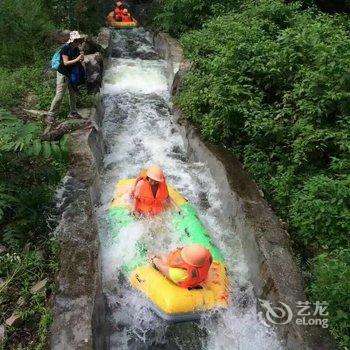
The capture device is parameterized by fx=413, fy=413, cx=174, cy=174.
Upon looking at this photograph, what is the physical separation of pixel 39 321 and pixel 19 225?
4.98ft

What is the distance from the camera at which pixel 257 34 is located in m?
9.12

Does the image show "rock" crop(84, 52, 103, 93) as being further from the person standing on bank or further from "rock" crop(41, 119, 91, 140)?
"rock" crop(41, 119, 91, 140)

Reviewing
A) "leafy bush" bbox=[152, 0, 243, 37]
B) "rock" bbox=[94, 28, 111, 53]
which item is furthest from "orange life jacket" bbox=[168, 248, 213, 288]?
"leafy bush" bbox=[152, 0, 243, 37]

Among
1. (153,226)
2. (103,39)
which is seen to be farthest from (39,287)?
(103,39)

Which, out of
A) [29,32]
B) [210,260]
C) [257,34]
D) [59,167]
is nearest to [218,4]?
[257,34]

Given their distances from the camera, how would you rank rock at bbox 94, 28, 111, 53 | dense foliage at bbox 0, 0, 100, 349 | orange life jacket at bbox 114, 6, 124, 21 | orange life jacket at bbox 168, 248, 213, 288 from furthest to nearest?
orange life jacket at bbox 114, 6, 124, 21, rock at bbox 94, 28, 111, 53, orange life jacket at bbox 168, 248, 213, 288, dense foliage at bbox 0, 0, 100, 349

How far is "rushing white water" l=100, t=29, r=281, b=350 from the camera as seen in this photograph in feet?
17.5

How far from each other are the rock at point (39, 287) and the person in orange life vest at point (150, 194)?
6.95 ft

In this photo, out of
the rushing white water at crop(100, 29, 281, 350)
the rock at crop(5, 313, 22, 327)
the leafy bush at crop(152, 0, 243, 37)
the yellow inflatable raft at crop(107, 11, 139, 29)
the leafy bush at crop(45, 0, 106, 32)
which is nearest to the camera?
the rock at crop(5, 313, 22, 327)

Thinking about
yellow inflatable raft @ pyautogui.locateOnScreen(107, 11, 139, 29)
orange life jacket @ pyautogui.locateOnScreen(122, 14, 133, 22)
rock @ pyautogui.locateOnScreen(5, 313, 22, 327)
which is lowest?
yellow inflatable raft @ pyautogui.locateOnScreen(107, 11, 139, 29)

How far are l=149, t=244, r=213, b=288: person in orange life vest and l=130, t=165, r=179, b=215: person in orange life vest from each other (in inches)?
53.7

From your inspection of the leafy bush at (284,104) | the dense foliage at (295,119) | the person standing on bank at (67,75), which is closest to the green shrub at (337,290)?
the dense foliage at (295,119)

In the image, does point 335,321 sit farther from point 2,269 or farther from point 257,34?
point 257,34

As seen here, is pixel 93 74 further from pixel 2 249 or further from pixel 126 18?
pixel 126 18
